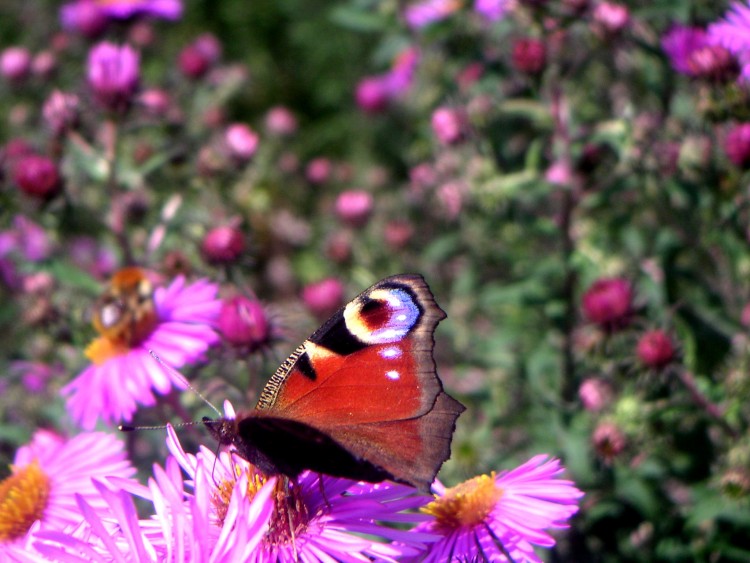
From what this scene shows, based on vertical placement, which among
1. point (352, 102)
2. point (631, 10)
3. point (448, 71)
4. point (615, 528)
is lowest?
point (352, 102)

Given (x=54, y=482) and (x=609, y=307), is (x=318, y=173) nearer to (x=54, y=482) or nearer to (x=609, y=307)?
(x=609, y=307)

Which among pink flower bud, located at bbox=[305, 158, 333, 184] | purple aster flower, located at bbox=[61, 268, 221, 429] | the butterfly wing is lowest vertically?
pink flower bud, located at bbox=[305, 158, 333, 184]

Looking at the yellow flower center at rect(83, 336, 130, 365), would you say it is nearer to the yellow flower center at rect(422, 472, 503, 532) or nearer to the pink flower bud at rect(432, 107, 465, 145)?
the yellow flower center at rect(422, 472, 503, 532)

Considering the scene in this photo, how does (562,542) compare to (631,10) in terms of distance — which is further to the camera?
(631,10)

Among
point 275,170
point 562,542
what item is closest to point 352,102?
point 275,170

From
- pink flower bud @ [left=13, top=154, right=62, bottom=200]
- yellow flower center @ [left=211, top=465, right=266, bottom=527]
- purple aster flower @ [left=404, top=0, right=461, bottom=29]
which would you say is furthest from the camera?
purple aster flower @ [left=404, top=0, right=461, bottom=29]

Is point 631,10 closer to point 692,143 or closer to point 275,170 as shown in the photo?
point 692,143

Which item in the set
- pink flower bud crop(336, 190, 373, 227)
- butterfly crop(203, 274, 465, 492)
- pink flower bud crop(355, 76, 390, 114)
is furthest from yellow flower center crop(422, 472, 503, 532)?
pink flower bud crop(355, 76, 390, 114)
